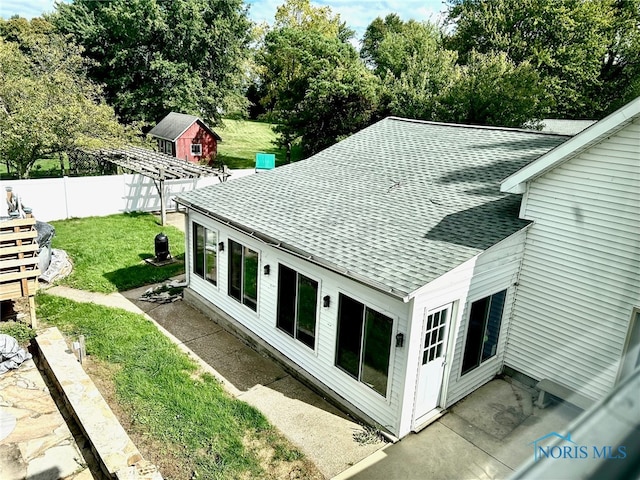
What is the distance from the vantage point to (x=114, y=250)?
556 inches

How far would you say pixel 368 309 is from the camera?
6867mm

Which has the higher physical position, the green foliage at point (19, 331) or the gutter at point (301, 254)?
the gutter at point (301, 254)

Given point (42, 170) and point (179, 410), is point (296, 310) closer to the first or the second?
point (179, 410)

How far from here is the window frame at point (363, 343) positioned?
6602 millimetres

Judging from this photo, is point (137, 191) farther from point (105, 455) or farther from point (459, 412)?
point (459, 412)

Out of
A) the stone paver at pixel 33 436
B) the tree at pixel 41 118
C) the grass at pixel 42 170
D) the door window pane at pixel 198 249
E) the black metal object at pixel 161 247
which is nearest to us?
the stone paver at pixel 33 436

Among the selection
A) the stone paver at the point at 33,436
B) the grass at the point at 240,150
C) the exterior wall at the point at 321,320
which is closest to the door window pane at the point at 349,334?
the exterior wall at the point at 321,320

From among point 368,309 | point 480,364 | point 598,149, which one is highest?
point 598,149

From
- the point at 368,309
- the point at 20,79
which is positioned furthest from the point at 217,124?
the point at 368,309

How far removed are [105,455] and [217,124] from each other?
32.1m

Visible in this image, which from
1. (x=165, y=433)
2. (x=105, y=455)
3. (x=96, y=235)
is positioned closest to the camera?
(x=105, y=455)

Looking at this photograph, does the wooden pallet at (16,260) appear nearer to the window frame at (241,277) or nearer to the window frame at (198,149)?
the window frame at (241,277)

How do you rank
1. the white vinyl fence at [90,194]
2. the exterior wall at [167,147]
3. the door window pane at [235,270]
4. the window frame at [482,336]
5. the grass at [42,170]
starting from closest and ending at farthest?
the window frame at [482,336] < the door window pane at [235,270] < the white vinyl fence at [90,194] < the grass at [42,170] < the exterior wall at [167,147]

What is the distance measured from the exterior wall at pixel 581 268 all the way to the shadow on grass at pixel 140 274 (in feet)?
30.0
